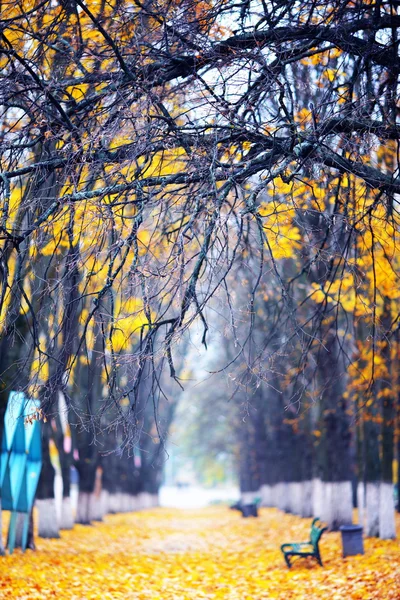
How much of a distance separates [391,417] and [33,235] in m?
11.3

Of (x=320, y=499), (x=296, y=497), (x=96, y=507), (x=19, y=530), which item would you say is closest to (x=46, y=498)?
(x=19, y=530)

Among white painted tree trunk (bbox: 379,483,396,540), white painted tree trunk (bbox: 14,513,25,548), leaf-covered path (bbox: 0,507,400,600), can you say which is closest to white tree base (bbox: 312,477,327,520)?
leaf-covered path (bbox: 0,507,400,600)

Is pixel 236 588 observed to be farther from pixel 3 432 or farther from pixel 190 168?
pixel 190 168

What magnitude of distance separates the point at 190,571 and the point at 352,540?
3.07 m

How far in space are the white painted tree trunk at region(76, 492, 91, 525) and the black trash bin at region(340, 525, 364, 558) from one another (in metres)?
13.1

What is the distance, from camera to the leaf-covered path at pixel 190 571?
10531 millimetres

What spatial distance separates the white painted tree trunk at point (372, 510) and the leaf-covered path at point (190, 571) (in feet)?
2.26

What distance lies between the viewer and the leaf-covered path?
10.5m

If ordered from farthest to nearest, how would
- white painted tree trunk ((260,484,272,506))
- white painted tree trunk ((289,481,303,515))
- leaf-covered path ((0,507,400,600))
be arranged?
white painted tree trunk ((260,484,272,506)) < white painted tree trunk ((289,481,303,515)) < leaf-covered path ((0,507,400,600))

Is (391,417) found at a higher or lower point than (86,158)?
lower

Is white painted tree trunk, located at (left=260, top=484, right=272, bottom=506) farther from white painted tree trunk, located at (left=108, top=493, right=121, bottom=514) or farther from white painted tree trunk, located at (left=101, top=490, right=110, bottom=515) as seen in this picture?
white painted tree trunk, located at (left=101, top=490, right=110, bottom=515)

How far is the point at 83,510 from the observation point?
24.9 m

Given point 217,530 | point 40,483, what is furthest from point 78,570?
point 217,530

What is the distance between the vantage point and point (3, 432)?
530 inches
